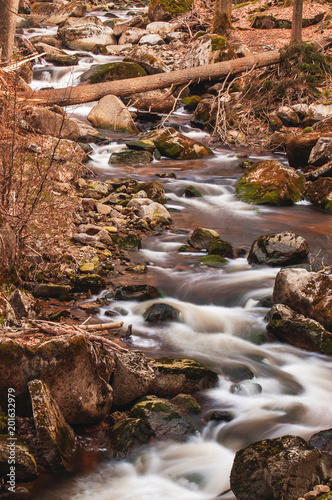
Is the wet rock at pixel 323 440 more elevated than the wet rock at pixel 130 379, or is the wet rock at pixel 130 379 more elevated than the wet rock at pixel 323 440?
the wet rock at pixel 130 379

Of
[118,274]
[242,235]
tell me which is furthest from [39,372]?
[242,235]

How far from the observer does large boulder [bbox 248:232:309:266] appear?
7059 millimetres

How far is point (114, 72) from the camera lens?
54.9 ft

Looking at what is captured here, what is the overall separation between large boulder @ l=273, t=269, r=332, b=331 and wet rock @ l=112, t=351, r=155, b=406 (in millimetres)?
2099

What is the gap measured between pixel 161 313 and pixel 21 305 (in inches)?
65.1

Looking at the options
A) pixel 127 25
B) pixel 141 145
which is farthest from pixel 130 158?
pixel 127 25

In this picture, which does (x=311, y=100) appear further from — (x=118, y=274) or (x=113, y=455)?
(x=113, y=455)

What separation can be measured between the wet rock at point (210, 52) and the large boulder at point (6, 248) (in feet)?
47.2

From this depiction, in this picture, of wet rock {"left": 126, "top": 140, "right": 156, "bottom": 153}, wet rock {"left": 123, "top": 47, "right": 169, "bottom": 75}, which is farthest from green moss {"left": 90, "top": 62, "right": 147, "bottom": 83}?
wet rock {"left": 126, "top": 140, "right": 156, "bottom": 153}

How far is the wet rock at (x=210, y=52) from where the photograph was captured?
56.5 ft

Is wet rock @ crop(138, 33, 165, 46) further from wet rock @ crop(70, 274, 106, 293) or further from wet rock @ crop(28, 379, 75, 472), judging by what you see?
wet rock @ crop(28, 379, 75, 472)

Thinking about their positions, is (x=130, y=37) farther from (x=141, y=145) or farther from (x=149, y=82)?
(x=141, y=145)

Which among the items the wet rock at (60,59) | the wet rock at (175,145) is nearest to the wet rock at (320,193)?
the wet rock at (175,145)

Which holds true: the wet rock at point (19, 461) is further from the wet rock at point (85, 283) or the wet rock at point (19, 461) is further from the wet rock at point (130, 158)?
the wet rock at point (130, 158)
